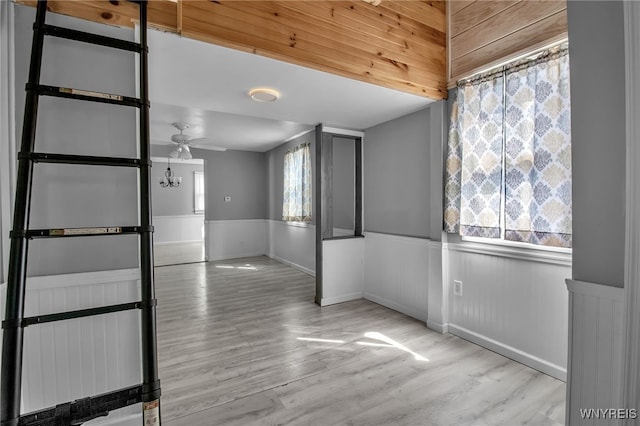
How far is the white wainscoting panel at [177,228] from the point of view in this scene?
9.18m

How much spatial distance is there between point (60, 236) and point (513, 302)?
302 centimetres

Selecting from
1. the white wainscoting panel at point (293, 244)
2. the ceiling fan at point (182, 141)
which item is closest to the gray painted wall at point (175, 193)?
the ceiling fan at point (182, 141)

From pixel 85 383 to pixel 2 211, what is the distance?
980 millimetres

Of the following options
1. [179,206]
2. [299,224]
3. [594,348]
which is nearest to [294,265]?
[299,224]

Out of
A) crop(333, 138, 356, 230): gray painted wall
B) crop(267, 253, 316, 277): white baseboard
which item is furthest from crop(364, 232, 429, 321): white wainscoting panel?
crop(267, 253, 316, 277): white baseboard

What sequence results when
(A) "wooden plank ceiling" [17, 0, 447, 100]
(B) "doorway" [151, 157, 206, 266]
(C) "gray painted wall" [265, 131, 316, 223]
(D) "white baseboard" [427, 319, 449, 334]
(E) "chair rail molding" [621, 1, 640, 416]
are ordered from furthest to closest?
1. (B) "doorway" [151, 157, 206, 266]
2. (C) "gray painted wall" [265, 131, 316, 223]
3. (D) "white baseboard" [427, 319, 449, 334]
4. (A) "wooden plank ceiling" [17, 0, 447, 100]
5. (E) "chair rail molding" [621, 1, 640, 416]

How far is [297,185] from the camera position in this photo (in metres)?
5.53

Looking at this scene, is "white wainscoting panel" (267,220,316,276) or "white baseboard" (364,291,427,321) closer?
"white baseboard" (364,291,427,321)

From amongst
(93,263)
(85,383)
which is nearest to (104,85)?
(93,263)

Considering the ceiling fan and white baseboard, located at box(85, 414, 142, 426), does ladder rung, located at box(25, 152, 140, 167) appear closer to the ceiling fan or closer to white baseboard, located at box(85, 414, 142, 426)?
white baseboard, located at box(85, 414, 142, 426)

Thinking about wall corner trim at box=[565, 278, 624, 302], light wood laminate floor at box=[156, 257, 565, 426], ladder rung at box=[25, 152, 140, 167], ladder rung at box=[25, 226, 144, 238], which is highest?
ladder rung at box=[25, 152, 140, 167]

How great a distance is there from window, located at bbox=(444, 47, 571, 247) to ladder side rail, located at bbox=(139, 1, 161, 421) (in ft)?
8.25

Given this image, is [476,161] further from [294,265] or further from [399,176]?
[294,265]

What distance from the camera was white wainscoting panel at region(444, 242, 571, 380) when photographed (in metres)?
2.17
